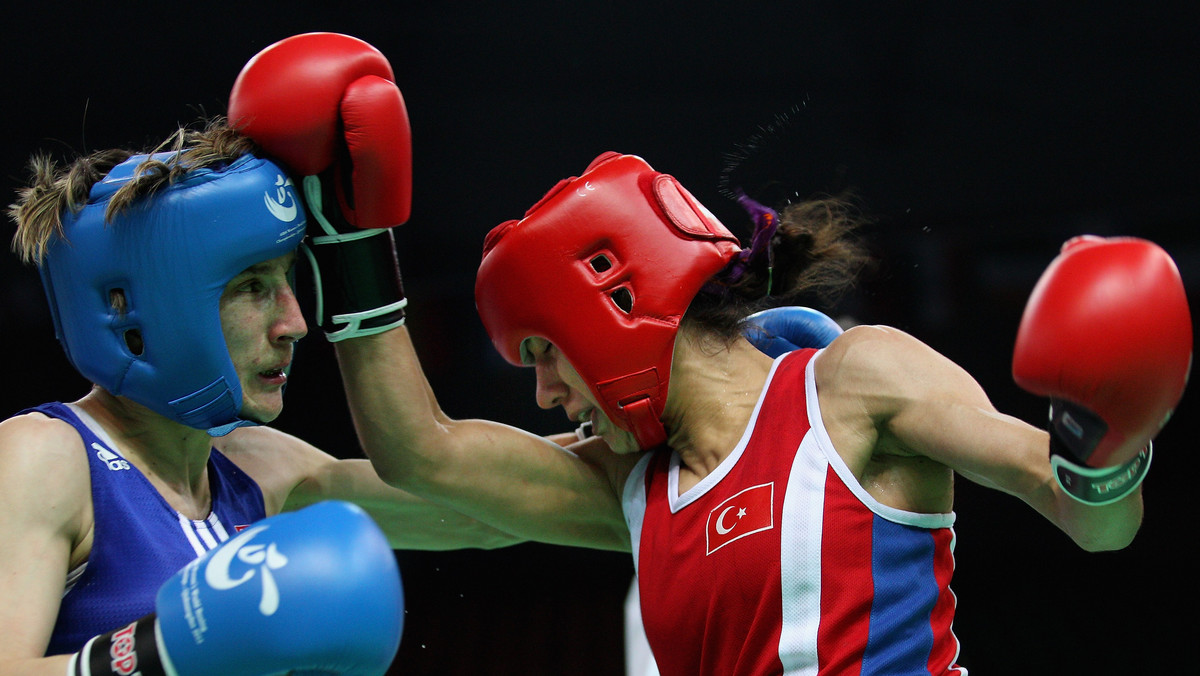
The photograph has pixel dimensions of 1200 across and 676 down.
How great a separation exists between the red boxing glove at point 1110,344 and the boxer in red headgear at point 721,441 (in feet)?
0.35

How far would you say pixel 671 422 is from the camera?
1991 mm

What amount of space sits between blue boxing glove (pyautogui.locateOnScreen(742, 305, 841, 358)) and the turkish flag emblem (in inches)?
16.0

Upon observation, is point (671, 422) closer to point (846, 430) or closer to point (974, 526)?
point (846, 430)

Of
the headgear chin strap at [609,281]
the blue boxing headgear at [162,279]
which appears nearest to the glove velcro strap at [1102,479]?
the headgear chin strap at [609,281]

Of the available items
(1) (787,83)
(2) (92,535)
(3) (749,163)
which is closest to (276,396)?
(2) (92,535)

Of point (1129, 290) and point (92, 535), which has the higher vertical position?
point (1129, 290)

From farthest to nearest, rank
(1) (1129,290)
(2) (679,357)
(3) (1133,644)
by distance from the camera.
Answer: (3) (1133,644) < (2) (679,357) < (1) (1129,290)

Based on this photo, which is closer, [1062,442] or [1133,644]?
[1062,442]

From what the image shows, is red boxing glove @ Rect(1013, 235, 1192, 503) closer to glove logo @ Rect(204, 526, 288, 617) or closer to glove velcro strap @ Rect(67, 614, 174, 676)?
glove logo @ Rect(204, 526, 288, 617)

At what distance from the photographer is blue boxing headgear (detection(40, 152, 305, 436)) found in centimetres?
165

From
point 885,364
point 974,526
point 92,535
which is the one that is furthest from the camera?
point 974,526

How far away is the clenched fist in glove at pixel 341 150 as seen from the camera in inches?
71.2

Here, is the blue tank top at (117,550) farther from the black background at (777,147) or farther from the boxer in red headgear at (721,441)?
the black background at (777,147)

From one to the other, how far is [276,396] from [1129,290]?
1.36 meters
